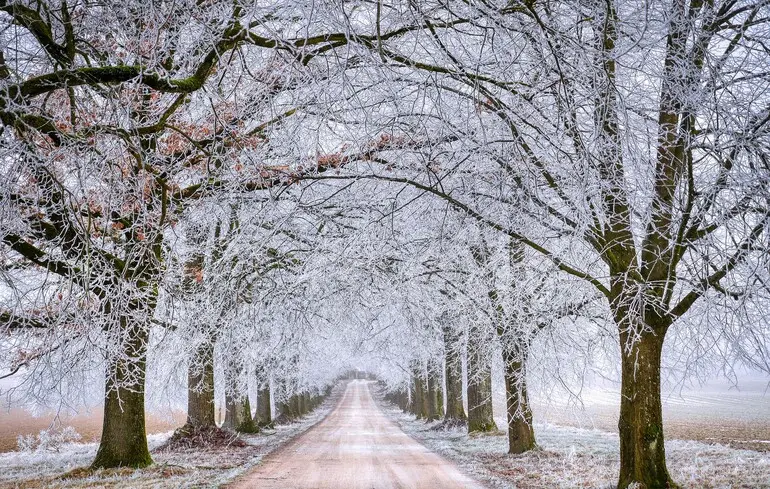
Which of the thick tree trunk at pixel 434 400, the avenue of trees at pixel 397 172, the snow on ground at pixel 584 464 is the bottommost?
the thick tree trunk at pixel 434 400

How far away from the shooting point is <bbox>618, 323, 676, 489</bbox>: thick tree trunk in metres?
7.48

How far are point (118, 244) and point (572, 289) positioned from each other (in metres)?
6.66

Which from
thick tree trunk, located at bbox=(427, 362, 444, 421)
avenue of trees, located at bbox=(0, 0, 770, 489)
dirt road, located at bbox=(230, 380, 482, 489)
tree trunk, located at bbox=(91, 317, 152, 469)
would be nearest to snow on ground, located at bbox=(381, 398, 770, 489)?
dirt road, located at bbox=(230, 380, 482, 489)

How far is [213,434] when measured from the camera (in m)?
16.5

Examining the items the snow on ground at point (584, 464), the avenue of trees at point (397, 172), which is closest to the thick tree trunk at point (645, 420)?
the avenue of trees at point (397, 172)

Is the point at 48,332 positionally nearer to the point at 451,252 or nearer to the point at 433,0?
the point at 433,0

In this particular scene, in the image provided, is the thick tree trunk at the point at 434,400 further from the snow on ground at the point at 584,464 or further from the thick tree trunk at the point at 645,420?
the thick tree trunk at the point at 645,420

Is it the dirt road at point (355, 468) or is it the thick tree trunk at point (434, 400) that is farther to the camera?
the thick tree trunk at point (434, 400)

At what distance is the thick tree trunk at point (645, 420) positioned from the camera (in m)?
7.48

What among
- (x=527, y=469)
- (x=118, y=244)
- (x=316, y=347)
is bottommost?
(x=527, y=469)

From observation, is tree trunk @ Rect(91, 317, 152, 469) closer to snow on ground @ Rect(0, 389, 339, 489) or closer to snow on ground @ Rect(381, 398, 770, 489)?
snow on ground @ Rect(0, 389, 339, 489)

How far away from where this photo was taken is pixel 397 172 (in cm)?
902

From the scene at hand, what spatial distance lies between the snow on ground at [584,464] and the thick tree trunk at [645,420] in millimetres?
1337

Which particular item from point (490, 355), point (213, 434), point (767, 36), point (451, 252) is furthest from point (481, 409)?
point (767, 36)
